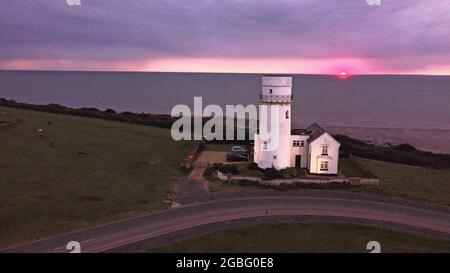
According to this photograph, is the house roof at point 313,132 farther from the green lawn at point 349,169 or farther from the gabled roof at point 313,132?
the green lawn at point 349,169

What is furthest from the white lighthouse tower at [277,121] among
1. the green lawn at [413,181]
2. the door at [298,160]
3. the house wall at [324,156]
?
the green lawn at [413,181]

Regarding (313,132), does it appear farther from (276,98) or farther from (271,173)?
(271,173)

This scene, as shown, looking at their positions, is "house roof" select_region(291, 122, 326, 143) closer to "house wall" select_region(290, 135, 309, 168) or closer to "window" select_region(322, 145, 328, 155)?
"house wall" select_region(290, 135, 309, 168)

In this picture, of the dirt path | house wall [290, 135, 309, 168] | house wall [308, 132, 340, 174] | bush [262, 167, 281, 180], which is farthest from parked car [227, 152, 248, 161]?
house wall [308, 132, 340, 174]

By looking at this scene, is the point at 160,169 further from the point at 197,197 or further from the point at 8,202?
the point at 8,202

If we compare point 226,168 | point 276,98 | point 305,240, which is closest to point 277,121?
point 276,98
